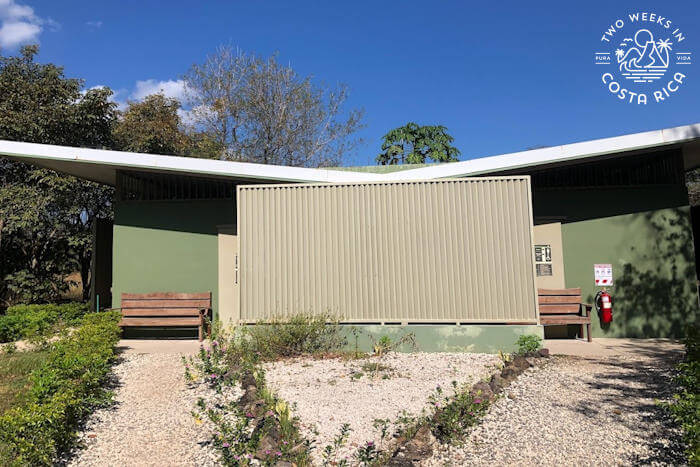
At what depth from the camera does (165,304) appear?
29.6 ft

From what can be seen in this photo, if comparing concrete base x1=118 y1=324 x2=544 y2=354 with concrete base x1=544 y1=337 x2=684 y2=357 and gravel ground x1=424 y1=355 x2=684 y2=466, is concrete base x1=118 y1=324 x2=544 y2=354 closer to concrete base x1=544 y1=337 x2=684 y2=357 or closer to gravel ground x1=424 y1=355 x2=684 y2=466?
concrete base x1=544 y1=337 x2=684 y2=357

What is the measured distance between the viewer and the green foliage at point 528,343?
689cm

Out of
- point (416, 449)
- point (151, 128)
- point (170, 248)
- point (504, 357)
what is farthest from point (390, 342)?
point (151, 128)

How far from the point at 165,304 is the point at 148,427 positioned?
487cm

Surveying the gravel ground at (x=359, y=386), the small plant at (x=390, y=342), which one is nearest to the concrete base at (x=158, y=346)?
the gravel ground at (x=359, y=386)

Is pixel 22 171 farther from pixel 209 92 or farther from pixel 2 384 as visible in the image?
pixel 209 92

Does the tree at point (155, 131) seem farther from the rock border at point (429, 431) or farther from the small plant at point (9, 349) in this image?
the rock border at point (429, 431)

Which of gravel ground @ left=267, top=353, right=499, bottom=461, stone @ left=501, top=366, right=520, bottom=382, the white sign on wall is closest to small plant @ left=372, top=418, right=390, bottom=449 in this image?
gravel ground @ left=267, top=353, right=499, bottom=461

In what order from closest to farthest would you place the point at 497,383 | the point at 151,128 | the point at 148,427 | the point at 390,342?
the point at 148,427, the point at 497,383, the point at 390,342, the point at 151,128

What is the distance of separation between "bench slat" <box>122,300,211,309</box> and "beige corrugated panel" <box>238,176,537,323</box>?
6.17 ft

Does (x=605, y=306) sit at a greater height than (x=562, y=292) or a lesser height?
lesser

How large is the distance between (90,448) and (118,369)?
276 centimetres

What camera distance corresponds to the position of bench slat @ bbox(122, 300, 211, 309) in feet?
29.6

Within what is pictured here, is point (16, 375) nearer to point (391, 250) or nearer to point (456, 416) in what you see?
point (391, 250)
